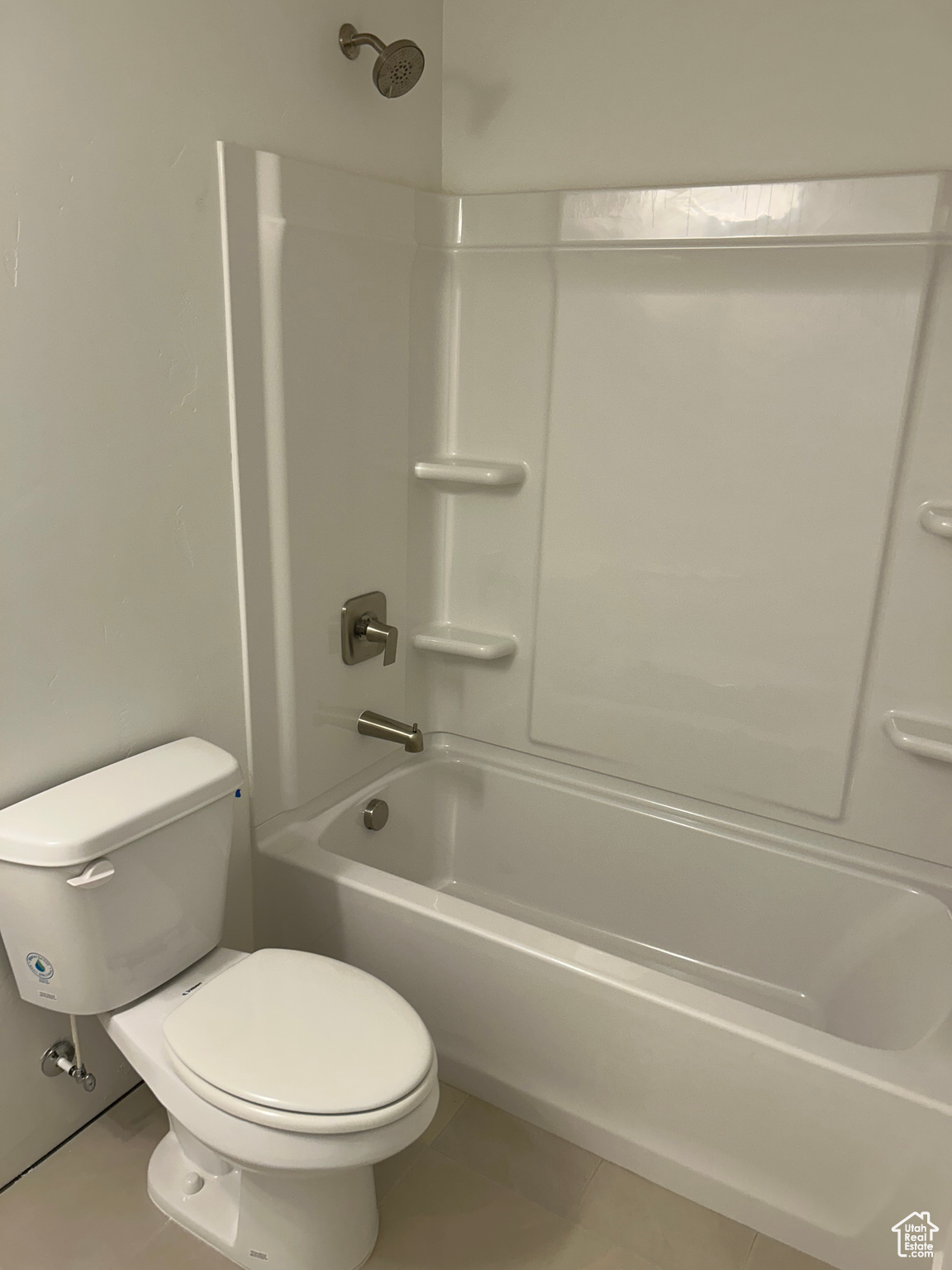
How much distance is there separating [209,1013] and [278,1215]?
1.10ft

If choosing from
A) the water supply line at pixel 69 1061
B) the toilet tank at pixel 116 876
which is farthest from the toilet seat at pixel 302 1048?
the water supply line at pixel 69 1061

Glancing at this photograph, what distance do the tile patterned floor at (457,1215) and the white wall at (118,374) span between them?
3.9 inches

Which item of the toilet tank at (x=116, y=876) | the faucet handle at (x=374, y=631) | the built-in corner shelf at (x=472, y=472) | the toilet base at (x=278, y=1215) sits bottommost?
the toilet base at (x=278, y=1215)

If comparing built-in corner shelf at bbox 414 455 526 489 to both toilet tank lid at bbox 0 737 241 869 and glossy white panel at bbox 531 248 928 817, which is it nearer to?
glossy white panel at bbox 531 248 928 817

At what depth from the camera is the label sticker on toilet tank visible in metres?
1.41

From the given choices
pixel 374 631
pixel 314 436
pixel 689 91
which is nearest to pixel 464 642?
pixel 374 631

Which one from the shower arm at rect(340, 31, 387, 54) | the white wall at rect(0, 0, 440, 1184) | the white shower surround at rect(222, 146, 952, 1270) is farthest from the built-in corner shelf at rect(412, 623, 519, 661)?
the shower arm at rect(340, 31, 387, 54)

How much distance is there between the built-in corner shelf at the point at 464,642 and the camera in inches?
83.7

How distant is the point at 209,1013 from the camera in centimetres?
139

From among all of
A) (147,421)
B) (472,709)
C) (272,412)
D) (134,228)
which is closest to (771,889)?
(472,709)

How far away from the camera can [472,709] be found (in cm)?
229

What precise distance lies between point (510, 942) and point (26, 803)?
0.83 metres

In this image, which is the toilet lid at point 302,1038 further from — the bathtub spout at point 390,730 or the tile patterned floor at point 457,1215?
the bathtub spout at point 390,730

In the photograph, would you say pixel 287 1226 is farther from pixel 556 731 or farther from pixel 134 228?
pixel 134 228
